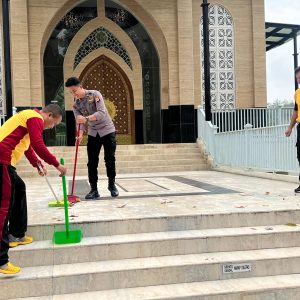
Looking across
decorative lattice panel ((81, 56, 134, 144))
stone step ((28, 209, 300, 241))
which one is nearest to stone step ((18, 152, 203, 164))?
decorative lattice panel ((81, 56, 134, 144))

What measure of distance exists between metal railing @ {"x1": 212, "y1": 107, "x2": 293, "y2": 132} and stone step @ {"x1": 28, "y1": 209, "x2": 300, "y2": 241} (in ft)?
31.9

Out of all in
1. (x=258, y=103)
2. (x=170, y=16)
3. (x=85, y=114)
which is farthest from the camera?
(x=258, y=103)

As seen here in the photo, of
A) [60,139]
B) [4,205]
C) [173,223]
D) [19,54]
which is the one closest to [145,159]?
[60,139]

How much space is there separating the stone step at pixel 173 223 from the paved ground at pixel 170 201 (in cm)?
10

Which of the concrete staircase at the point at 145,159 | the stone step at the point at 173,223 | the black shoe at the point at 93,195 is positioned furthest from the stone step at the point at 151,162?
the stone step at the point at 173,223

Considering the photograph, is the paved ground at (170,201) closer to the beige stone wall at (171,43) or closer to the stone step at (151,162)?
the stone step at (151,162)

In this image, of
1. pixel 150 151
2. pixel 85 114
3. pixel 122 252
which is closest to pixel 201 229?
pixel 122 252

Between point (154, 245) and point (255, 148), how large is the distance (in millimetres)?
5814

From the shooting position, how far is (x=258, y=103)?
16125 millimetres

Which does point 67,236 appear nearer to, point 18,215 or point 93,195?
point 18,215

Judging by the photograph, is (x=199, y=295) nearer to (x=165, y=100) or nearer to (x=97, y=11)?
(x=165, y=100)

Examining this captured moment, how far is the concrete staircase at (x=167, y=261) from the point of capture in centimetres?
364

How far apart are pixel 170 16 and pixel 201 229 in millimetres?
11718

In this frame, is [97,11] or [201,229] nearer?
[201,229]
